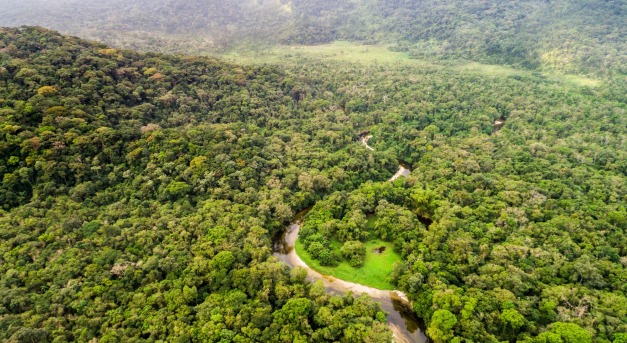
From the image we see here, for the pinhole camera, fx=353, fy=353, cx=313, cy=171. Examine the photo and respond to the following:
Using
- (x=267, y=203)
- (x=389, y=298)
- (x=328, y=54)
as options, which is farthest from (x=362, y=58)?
(x=389, y=298)

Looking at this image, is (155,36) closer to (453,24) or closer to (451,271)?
(453,24)

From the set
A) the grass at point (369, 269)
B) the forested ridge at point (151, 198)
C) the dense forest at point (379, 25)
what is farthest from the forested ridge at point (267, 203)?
the dense forest at point (379, 25)

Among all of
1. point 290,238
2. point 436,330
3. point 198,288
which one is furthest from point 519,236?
point 198,288

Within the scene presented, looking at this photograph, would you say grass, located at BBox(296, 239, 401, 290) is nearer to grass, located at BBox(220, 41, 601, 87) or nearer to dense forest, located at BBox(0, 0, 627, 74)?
grass, located at BBox(220, 41, 601, 87)

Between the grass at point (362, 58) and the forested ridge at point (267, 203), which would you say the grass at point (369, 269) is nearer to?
the forested ridge at point (267, 203)

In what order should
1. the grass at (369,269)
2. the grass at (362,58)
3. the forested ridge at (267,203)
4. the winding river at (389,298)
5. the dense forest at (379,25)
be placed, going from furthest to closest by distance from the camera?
the dense forest at (379,25) → the grass at (362,58) → the grass at (369,269) → the winding river at (389,298) → the forested ridge at (267,203)

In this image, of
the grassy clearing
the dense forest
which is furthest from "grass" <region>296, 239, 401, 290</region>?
the grassy clearing

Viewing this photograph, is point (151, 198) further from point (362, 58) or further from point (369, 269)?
point (362, 58)
